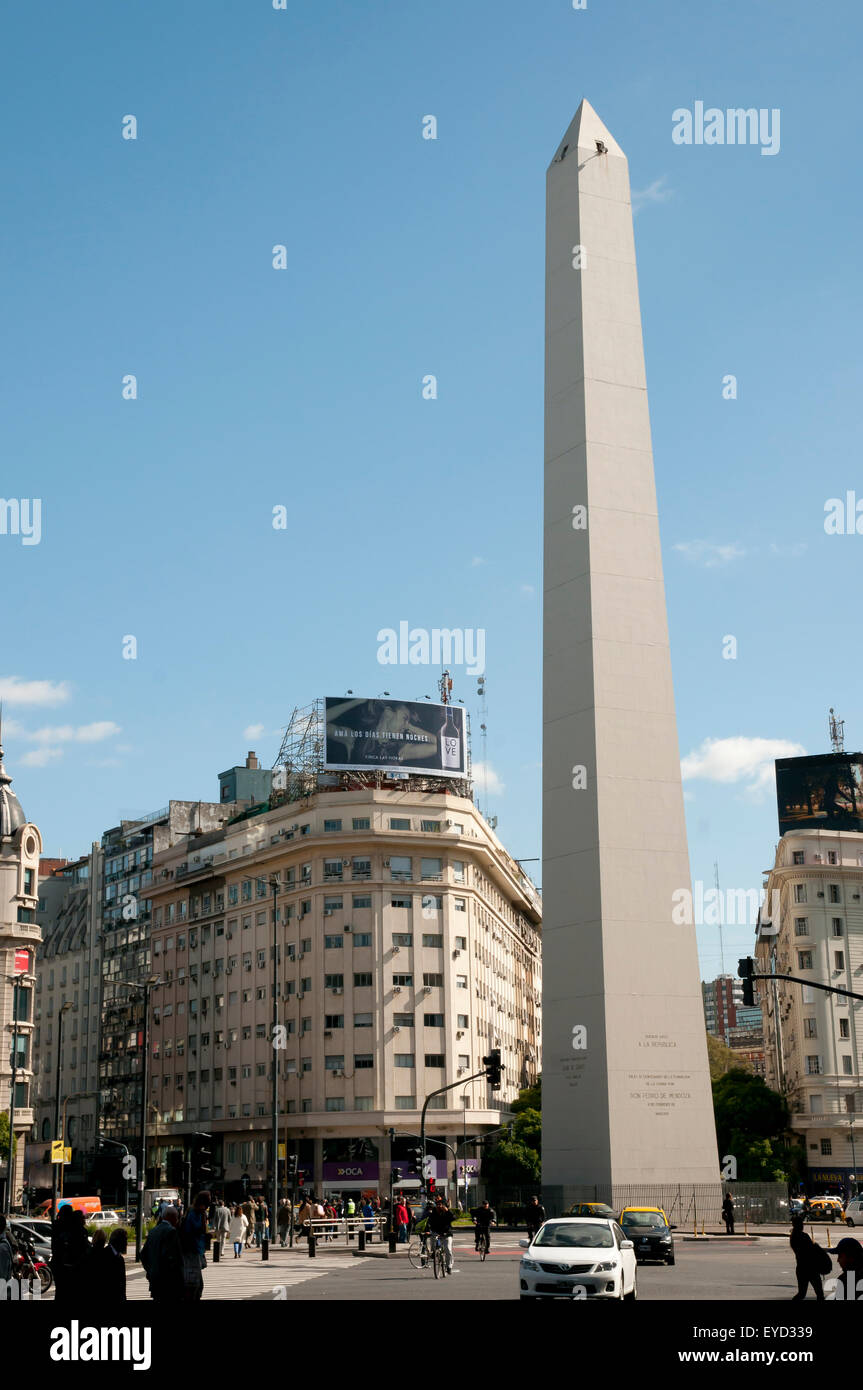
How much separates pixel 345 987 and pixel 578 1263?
57217 millimetres

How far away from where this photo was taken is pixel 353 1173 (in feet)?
238

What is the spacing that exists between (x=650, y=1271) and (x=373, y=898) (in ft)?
158

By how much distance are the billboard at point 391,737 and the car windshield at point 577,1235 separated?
58025mm

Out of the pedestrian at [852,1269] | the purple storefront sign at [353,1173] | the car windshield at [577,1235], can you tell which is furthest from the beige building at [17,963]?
the pedestrian at [852,1269]

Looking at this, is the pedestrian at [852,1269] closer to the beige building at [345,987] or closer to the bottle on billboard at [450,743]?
the beige building at [345,987]

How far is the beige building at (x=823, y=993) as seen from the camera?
3278 inches

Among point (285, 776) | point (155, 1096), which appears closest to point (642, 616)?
point (285, 776)

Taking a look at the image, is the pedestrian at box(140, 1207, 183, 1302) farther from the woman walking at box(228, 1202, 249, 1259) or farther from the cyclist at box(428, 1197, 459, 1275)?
the woman walking at box(228, 1202, 249, 1259)

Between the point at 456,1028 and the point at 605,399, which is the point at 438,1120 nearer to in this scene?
the point at 456,1028

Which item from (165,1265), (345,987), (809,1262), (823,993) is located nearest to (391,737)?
(345,987)

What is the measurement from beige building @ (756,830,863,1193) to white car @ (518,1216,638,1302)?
65.8 meters

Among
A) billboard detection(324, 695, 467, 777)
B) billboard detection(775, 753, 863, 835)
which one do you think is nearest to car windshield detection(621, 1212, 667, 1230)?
billboard detection(324, 695, 467, 777)

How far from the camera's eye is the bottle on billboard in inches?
3204
